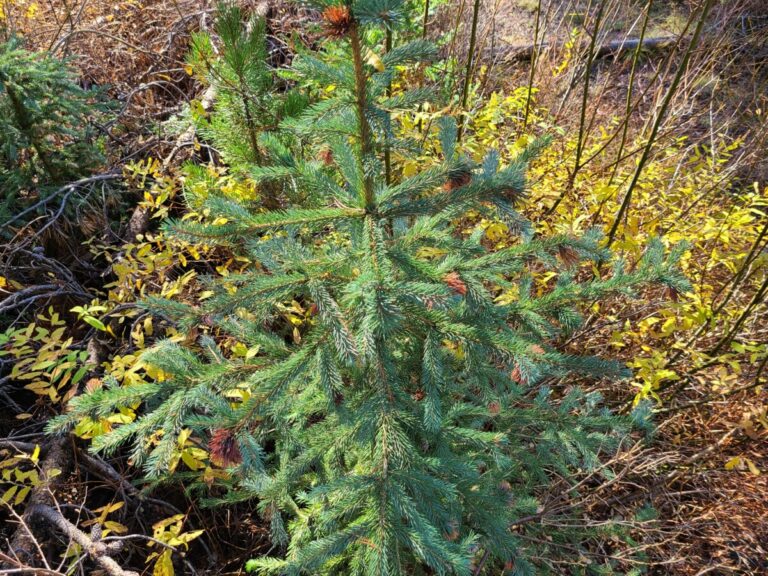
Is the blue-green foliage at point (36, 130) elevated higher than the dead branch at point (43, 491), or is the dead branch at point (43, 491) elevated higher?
the blue-green foliage at point (36, 130)

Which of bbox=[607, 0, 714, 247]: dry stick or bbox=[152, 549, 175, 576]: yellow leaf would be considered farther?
bbox=[607, 0, 714, 247]: dry stick

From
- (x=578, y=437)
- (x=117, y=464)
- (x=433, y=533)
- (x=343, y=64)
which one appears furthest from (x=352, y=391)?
(x=117, y=464)

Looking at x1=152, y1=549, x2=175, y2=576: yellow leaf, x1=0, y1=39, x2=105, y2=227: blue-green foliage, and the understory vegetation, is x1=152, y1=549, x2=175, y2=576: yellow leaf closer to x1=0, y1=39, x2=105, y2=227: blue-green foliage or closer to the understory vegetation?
the understory vegetation

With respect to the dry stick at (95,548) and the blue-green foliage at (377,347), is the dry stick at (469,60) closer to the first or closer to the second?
the blue-green foliage at (377,347)

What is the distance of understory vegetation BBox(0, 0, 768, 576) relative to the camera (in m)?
1.35

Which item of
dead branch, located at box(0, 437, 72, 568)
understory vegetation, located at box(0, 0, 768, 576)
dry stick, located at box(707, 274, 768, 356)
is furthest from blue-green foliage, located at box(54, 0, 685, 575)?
dry stick, located at box(707, 274, 768, 356)

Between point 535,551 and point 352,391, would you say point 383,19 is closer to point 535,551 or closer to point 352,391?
point 352,391

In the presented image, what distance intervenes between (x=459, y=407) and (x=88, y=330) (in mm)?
2107

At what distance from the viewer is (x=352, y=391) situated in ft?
5.39

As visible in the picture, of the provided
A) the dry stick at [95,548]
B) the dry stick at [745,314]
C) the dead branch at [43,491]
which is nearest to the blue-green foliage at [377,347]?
the dry stick at [95,548]

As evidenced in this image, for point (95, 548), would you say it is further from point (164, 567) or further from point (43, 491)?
point (43, 491)

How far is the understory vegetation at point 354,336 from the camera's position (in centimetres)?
135

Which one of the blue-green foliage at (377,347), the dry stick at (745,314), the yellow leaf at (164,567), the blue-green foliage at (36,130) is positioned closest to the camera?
the blue-green foliage at (377,347)

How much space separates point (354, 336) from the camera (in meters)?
1.32
